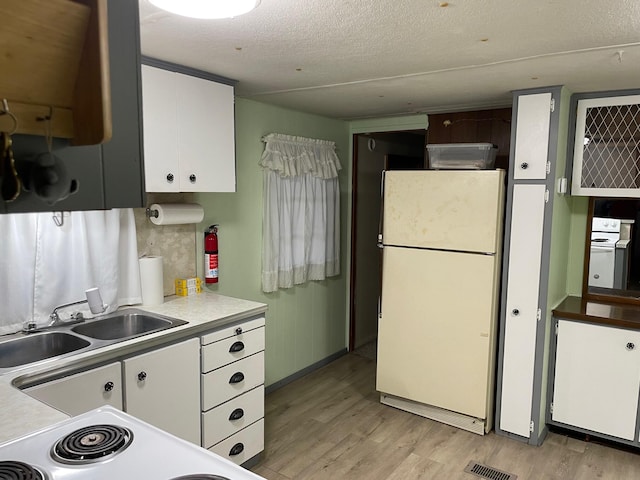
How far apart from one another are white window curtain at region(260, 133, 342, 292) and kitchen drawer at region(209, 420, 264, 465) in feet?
3.78

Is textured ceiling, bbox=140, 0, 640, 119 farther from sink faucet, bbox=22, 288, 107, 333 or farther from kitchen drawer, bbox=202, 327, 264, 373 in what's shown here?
kitchen drawer, bbox=202, 327, 264, 373

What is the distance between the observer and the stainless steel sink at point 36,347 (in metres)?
2.14

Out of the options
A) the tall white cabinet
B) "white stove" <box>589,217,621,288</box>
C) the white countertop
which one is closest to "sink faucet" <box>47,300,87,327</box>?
the white countertop

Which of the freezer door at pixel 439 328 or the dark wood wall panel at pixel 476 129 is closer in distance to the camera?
the freezer door at pixel 439 328

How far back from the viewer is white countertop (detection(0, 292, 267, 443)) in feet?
4.53

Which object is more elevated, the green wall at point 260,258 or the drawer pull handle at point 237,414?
the green wall at point 260,258

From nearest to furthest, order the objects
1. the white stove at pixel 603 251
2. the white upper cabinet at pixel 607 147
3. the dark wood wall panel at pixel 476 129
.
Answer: the white upper cabinet at pixel 607 147, the white stove at pixel 603 251, the dark wood wall panel at pixel 476 129

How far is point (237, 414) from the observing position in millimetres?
2631

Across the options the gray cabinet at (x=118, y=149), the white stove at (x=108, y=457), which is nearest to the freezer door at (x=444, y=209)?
the white stove at (x=108, y=457)

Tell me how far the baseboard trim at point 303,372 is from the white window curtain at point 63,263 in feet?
5.17

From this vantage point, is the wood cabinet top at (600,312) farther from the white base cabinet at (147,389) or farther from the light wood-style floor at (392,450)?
the white base cabinet at (147,389)

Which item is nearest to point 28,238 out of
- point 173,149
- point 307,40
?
point 173,149

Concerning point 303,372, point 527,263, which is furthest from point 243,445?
point 527,263

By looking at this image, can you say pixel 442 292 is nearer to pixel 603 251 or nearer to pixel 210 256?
pixel 603 251
